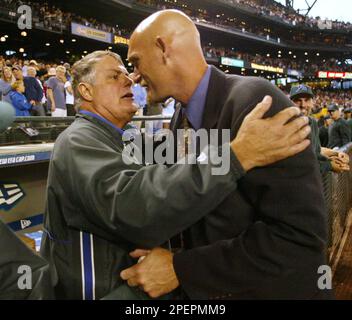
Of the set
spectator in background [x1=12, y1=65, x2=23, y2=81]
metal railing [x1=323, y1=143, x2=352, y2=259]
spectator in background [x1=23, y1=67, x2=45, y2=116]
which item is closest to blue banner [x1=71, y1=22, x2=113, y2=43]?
spectator in background [x1=23, y1=67, x2=45, y2=116]

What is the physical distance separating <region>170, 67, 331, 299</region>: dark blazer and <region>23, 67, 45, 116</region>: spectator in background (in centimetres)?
607

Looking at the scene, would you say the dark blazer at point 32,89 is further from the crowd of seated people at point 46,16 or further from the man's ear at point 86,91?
the crowd of seated people at point 46,16

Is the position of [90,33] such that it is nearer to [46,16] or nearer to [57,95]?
[46,16]

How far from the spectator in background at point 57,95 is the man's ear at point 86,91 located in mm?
5810

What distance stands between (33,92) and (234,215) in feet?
20.5

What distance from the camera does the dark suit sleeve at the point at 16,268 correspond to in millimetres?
1142

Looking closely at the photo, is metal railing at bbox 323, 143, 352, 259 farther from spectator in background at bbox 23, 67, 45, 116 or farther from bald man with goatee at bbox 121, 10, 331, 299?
spectator in background at bbox 23, 67, 45, 116

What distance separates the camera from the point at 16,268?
116 cm

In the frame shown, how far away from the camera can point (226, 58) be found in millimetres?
37844

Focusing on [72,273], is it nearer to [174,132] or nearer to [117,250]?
[117,250]

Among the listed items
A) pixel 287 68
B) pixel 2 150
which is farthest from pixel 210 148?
pixel 287 68
